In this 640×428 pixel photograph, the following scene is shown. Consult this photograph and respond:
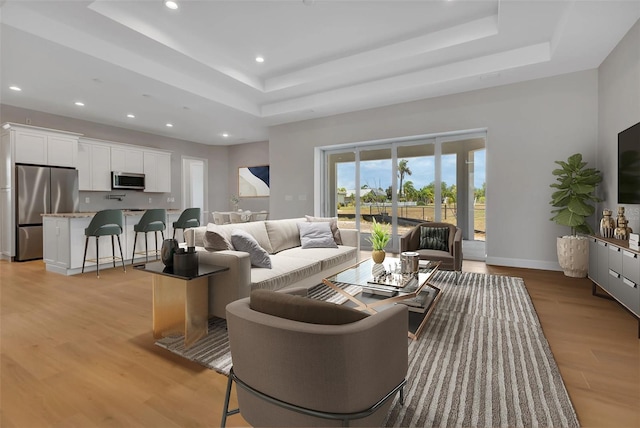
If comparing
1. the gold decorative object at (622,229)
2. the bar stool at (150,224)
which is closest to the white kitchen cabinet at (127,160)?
the bar stool at (150,224)

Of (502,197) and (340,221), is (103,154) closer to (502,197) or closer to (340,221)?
(340,221)

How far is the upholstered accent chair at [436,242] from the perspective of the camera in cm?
383

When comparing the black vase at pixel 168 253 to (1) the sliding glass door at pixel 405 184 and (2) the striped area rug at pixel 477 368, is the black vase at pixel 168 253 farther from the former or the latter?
(1) the sliding glass door at pixel 405 184

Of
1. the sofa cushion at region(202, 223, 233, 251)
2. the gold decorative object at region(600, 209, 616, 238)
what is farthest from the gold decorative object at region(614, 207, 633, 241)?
the sofa cushion at region(202, 223, 233, 251)

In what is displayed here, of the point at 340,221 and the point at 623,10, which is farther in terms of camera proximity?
the point at 340,221

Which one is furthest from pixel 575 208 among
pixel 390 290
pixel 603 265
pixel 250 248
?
pixel 250 248

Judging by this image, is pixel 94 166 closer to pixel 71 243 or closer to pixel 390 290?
pixel 71 243

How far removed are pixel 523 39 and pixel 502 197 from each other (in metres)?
2.24

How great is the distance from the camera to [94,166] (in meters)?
6.74

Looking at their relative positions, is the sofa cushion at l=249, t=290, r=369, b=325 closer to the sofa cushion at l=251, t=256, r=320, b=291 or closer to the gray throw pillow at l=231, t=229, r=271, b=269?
the sofa cushion at l=251, t=256, r=320, b=291

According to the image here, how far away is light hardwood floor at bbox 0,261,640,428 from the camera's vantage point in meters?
1.63

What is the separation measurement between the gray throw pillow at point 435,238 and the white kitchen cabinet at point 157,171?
263 inches

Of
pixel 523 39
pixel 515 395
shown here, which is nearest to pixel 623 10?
pixel 523 39

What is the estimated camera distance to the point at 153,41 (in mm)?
3863
